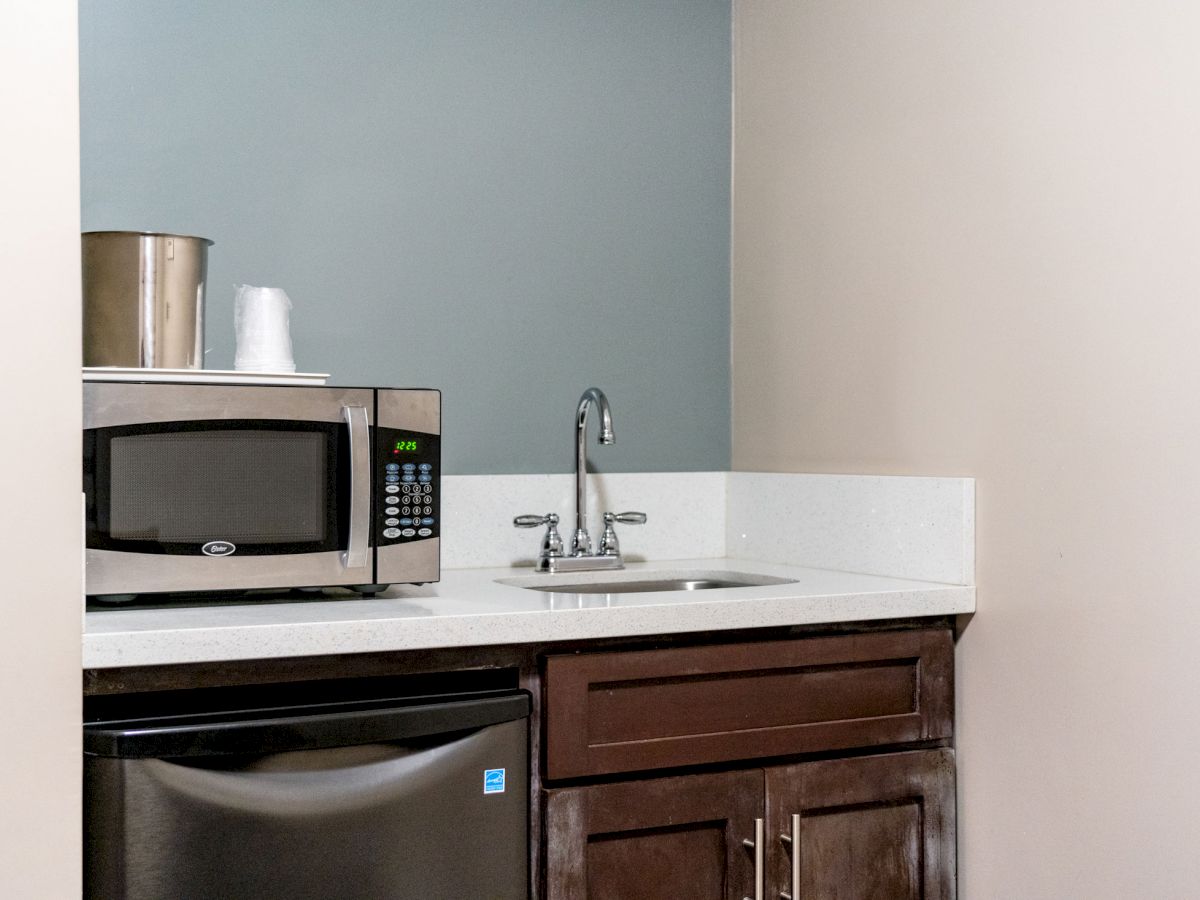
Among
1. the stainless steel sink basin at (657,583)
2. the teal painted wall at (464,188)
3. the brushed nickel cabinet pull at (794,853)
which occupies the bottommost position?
the brushed nickel cabinet pull at (794,853)

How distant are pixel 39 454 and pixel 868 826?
1323 mm

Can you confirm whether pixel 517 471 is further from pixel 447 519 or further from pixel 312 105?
pixel 312 105

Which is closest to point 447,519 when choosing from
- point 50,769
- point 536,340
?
point 536,340

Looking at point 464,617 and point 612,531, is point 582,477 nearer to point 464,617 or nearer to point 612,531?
point 612,531

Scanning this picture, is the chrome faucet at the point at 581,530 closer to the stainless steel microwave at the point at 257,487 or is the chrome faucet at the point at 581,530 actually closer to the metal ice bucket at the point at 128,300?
the stainless steel microwave at the point at 257,487

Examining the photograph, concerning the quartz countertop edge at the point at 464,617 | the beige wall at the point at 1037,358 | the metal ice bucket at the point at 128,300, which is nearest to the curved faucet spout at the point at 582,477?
the quartz countertop edge at the point at 464,617

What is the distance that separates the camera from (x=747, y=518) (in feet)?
8.02

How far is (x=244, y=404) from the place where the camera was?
5.45ft

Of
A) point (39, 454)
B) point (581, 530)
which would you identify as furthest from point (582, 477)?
point (39, 454)

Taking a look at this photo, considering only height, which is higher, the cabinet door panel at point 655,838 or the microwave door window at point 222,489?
the microwave door window at point 222,489

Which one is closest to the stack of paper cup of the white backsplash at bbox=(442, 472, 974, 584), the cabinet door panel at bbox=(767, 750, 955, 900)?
the white backsplash at bbox=(442, 472, 974, 584)

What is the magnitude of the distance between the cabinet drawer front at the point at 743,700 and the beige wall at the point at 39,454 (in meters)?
0.72

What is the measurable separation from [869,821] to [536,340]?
3.55 ft

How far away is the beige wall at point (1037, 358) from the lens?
5.12 ft
